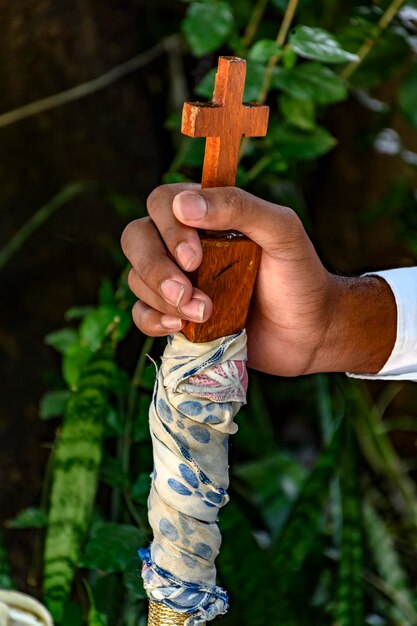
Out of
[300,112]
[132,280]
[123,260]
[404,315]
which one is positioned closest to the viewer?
[132,280]

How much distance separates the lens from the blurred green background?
2.67ft

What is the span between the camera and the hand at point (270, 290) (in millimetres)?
467

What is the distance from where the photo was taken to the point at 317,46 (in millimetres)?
756

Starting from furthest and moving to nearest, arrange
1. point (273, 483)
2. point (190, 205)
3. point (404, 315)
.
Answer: point (273, 483), point (404, 315), point (190, 205)

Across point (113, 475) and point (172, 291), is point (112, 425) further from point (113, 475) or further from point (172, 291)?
point (172, 291)

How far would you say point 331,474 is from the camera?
0.88 metres

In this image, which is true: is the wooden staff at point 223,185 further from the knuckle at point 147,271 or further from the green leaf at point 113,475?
the green leaf at point 113,475

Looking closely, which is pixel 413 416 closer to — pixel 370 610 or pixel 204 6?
pixel 370 610

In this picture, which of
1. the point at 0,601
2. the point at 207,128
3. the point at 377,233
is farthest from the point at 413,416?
the point at 207,128

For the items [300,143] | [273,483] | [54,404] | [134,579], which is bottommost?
[273,483]

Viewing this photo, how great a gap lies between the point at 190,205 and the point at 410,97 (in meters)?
0.60

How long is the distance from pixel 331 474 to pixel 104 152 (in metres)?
0.61

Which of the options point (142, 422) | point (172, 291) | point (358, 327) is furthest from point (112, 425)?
point (172, 291)

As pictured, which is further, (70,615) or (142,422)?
(142,422)
